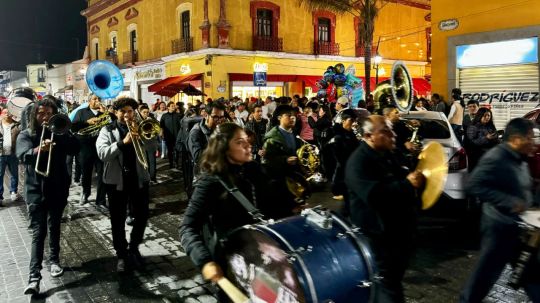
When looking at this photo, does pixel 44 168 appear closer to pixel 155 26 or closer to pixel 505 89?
pixel 505 89

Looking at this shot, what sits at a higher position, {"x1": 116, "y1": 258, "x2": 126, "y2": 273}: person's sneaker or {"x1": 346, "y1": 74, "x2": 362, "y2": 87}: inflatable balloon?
{"x1": 346, "y1": 74, "x2": 362, "y2": 87}: inflatable balloon

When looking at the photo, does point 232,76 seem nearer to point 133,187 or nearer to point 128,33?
point 128,33

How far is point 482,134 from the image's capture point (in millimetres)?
8734

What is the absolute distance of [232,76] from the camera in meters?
23.5

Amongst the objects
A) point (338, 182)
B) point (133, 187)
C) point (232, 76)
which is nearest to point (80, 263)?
point (133, 187)

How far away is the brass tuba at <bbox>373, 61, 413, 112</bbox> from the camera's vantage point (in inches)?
319

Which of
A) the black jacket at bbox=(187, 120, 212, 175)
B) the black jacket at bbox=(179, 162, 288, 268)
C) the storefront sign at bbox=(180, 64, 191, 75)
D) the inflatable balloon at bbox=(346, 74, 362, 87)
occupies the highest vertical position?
the storefront sign at bbox=(180, 64, 191, 75)

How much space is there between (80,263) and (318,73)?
72.6ft

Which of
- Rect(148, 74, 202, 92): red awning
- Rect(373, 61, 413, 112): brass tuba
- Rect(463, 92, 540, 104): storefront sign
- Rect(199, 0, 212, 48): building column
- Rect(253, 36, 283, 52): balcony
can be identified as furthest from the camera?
Rect(253, 36, 283, 52): balcony

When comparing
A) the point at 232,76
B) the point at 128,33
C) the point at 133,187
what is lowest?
the point at 133,187

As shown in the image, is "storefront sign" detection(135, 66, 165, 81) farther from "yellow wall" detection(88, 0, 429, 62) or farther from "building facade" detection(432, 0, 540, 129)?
"building facade" detection(432, 0, 540, 129)

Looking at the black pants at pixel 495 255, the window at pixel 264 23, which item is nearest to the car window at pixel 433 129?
the black pants at pixel 495 255

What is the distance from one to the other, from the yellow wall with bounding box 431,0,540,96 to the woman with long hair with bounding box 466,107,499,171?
277 inches

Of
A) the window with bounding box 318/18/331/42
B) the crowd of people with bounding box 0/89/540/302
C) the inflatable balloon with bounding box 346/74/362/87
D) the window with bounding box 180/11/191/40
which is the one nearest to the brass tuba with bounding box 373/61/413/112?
the crowd of people with bounding box 0/89/540/302
